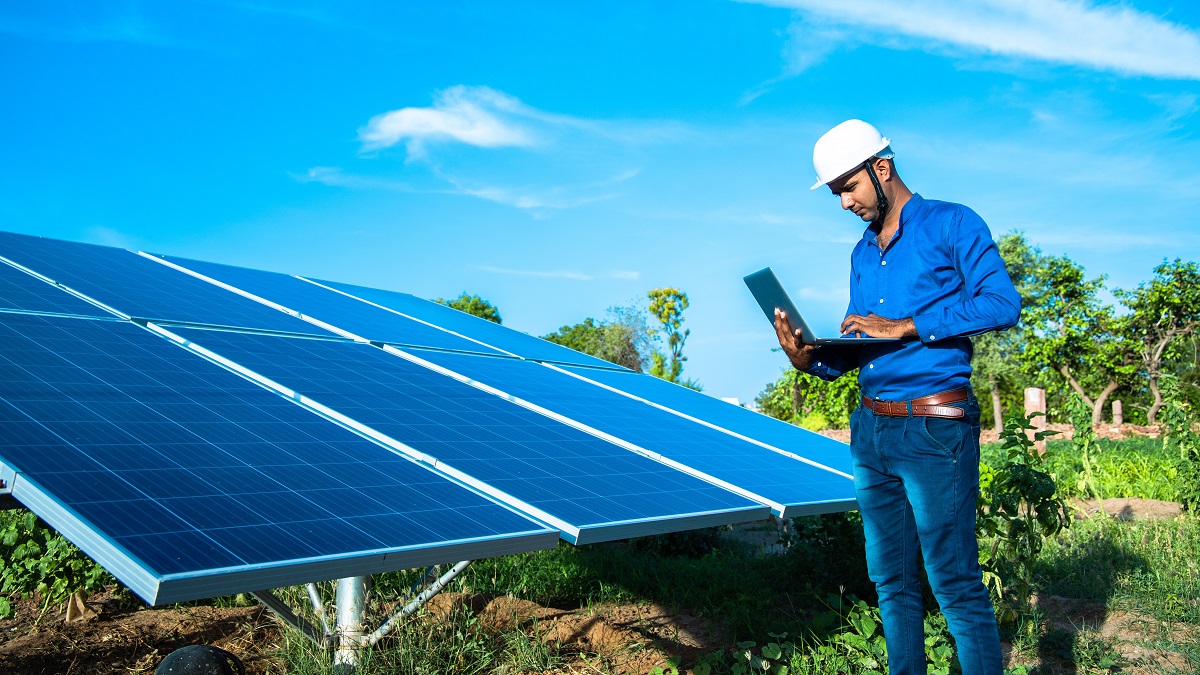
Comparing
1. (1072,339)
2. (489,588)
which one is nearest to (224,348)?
(489,588)

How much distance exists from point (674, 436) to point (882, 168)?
2309mm

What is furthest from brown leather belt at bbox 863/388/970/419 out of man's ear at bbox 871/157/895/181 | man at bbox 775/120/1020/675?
man's ear at bbox 871/157/895/181

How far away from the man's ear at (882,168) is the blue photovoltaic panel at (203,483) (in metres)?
2.03

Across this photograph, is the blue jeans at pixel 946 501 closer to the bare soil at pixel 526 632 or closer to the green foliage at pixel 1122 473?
the bare soil at pixel 526 632

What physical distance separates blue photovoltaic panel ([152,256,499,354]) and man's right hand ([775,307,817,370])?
3206 millimetres

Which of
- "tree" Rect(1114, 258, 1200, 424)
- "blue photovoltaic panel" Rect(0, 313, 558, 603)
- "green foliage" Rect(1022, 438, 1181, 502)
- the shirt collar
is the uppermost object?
"tree" Rect(1114, 258, 1200, 424)

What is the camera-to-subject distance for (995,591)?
20.2ft

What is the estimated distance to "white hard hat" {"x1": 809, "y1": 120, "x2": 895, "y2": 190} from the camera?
13.1ft

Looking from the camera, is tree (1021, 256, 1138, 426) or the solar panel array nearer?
the solar panel array

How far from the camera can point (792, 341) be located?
4.03 m

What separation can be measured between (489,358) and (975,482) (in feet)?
13.1

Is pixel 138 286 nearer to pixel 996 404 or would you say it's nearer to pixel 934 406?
pixel 934 406

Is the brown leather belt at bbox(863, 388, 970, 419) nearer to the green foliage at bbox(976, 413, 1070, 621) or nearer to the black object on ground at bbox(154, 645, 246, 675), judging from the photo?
the green foliage at bbox(976, 413, 1070, 621)

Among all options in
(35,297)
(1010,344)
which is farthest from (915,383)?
(1010,344)
